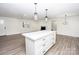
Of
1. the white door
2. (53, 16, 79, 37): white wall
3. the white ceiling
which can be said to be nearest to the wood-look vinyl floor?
the white ceiling

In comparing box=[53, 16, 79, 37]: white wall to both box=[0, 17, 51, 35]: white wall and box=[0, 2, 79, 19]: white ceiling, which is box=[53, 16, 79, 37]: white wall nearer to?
box=[0, 17, 51, 35]: white wall

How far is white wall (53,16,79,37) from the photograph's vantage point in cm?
731

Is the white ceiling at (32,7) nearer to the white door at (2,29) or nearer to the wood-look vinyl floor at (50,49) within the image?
the white door at (2,29)

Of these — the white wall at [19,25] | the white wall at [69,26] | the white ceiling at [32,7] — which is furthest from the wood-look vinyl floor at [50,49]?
the white wall at [19,25]

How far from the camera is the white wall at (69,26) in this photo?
7307 mm

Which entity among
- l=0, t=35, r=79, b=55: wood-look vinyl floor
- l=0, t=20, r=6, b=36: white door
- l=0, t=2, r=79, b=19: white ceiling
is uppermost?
l=0, t=2, r=79, b=19: white ceiling

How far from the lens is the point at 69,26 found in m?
7.85

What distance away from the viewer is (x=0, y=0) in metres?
2.26

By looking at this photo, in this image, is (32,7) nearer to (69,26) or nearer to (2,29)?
(2,29)

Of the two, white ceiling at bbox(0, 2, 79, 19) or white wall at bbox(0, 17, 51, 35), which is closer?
white ceiling at bbox(0, 2, 79, 19)

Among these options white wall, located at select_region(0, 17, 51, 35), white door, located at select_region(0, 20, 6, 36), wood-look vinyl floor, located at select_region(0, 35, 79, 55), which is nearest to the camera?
wood-look vinyl floor, located at select_region(0, 35, 79, 55)

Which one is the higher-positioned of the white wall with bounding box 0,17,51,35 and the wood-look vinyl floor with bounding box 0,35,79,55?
the white wall with bounding box 0,17,51,35

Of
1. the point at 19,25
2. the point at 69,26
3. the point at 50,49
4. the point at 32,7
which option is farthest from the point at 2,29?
the point at 69,26
